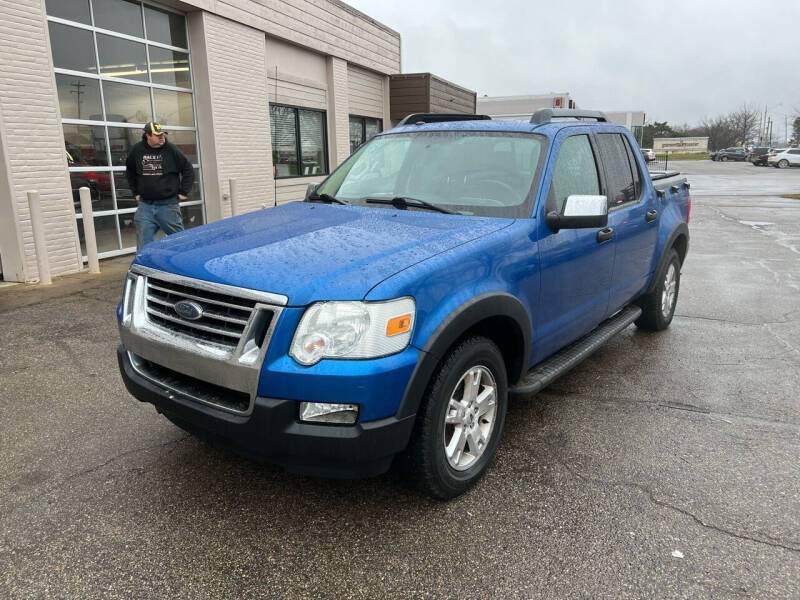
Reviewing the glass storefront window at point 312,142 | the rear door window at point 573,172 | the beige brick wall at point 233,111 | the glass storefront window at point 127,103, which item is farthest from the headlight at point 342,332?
the glass storefront window at point 312,142

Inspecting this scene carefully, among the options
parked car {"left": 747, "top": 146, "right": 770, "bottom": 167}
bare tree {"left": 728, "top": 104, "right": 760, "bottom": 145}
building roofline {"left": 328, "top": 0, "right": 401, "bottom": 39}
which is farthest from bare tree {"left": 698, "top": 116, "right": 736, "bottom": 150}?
building roofline {"left": 328, "top": 0, "right": 401, "bottom": 39}

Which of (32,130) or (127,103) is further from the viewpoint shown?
(127,103)

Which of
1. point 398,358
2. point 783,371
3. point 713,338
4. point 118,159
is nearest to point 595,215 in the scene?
point 398,358

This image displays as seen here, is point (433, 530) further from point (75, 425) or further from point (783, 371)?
point (783, 371)

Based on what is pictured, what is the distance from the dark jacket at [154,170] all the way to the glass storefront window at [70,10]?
263 centimetres

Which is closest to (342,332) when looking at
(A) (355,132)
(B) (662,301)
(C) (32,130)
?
(B) (662,301)

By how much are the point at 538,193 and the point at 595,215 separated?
1.15 feet

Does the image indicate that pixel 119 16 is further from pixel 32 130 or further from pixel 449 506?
pixel 449 506

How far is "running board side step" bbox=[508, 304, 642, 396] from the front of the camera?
3.40m

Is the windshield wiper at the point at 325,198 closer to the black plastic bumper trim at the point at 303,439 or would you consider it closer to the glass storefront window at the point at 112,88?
the black plastic bumper trim at the point at 303,439

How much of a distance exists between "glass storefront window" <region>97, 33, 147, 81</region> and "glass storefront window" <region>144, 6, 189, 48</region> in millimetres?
432

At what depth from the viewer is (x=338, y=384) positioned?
238cm

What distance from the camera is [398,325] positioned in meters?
2.49

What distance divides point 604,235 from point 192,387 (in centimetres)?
267
